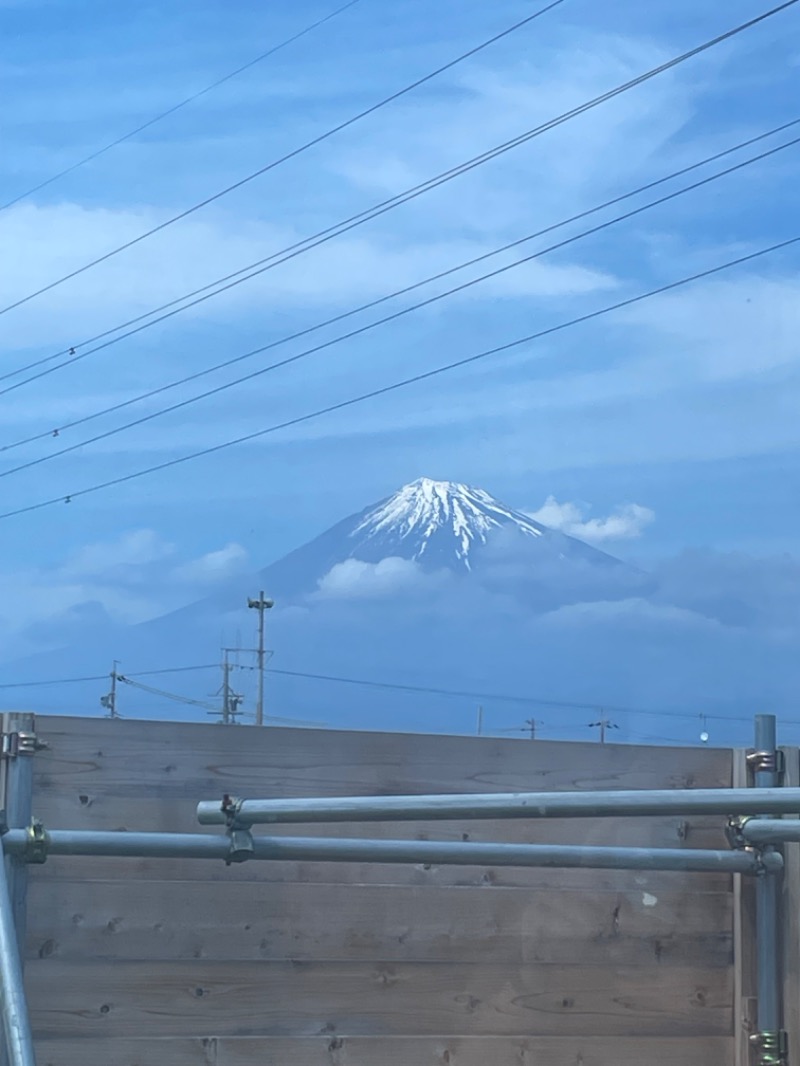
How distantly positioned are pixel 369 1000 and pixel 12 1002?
1518 millimetres

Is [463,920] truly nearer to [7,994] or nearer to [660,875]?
[660,875]

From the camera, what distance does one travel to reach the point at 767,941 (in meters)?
4.47

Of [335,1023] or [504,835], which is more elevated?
[504,835]

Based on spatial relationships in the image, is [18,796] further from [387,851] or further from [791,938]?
[791,938]

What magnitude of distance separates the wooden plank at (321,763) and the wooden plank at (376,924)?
0.91 feet

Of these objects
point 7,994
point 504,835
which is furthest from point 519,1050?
point 7,994

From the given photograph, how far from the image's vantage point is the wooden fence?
13.0 feet

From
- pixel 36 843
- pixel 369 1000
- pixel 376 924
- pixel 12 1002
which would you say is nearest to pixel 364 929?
pixel 376 924

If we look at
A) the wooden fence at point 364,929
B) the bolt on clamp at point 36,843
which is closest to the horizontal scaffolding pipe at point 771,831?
the wooden fence at point 364,929

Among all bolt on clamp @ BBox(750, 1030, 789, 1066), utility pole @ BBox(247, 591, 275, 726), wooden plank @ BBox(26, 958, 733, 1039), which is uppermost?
utility pole @ BBox(247, 591, 275, 726)

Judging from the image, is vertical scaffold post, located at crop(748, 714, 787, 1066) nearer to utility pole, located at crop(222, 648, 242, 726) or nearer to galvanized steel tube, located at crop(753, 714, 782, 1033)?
galvanized steel tube, located at crop(753, 714, 782, 1033)

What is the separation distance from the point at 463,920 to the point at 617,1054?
629 mm

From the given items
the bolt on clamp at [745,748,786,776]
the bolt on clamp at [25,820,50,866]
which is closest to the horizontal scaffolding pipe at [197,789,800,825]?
the bolt on clamp at [25,820,50,866]

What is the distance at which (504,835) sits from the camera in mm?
4398
